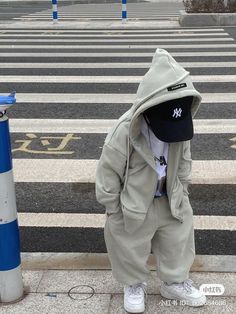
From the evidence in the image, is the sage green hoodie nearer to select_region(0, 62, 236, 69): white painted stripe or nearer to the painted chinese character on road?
the painted chinese character on road

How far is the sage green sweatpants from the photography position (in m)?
2.81

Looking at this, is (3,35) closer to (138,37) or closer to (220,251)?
(138,37)

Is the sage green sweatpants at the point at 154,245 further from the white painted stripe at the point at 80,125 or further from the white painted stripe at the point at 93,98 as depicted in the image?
the white painted stripe at the point at 93,98

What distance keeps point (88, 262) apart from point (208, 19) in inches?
520

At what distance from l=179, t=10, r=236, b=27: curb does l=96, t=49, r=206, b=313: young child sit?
1333cm

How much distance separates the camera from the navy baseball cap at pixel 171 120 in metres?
2.53

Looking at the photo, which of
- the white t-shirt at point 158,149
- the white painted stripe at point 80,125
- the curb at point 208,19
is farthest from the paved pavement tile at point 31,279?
the curb at point 208,19

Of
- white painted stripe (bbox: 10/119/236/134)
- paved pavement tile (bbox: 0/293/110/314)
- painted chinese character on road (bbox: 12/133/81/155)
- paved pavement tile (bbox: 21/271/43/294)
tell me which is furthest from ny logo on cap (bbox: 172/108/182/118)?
white painted stripe (bbox: 10/119/236/134)

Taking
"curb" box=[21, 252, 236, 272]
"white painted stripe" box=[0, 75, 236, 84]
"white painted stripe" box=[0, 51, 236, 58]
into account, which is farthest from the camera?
"white painted stripe" box=[0, 51, 236, 58]

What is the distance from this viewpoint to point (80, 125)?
630 cm

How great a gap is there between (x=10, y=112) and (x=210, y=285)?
4.41m

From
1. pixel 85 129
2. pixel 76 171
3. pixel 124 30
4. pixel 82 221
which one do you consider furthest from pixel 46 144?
pixel 124 30

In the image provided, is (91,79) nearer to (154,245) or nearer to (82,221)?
(82,221)

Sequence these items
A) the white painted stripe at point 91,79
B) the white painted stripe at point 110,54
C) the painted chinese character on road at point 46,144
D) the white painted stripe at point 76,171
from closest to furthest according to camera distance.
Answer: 1. the white painted stripe at point 76,171
2. the painted chinese character on road at point 46,144
3. the white painted stripe at point 91,79
4. the white painted stripe at point 110,54
